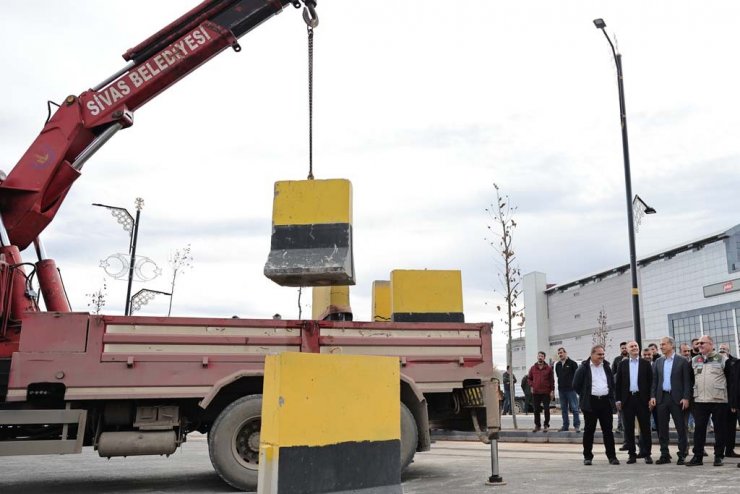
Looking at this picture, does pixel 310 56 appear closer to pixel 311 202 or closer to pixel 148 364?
pixel 311 202

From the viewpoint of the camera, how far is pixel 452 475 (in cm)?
917

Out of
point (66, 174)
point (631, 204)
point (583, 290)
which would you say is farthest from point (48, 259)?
point (583, 290)

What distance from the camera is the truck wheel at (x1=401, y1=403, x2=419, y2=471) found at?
833cm

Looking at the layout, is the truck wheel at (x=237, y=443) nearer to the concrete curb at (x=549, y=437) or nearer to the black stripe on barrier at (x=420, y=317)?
the black stripe on barrier at (x=420, y=317)

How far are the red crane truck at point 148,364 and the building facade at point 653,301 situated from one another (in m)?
23.2

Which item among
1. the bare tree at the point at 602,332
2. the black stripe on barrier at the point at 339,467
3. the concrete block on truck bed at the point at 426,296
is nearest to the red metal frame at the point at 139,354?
the concrete block on truck bed at the point at 426,296

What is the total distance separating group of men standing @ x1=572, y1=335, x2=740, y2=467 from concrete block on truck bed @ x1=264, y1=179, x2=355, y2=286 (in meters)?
4.73

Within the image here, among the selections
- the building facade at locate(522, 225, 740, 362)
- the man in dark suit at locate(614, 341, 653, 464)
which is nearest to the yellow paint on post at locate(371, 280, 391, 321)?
the man in dark suit at locate(614, 341, 653, 464)

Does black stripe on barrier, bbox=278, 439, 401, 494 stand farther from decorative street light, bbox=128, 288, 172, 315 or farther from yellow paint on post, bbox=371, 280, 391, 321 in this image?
decorative street light, bbox=128, 288, 172, 315

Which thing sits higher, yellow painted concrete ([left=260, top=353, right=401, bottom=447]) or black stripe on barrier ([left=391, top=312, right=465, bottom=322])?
black stripe on barrier ([left=391, top=312, right=465, bottom=322])

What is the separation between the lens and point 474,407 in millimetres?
8812

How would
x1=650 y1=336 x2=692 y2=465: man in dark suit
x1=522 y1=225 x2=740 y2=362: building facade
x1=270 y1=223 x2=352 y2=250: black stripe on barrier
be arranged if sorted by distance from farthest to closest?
x1=522 y1=225 x2=740 y2=362: building facade < x1=650 y1=336 x2=692 y2=465: man in dark suit < x1=270 y1=223 x2=352 y2=250: black stripe on barrier

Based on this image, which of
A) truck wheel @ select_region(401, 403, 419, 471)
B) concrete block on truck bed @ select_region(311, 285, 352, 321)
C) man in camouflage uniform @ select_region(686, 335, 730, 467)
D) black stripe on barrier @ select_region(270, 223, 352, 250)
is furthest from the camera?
man in camouflage uniform @ select_region(686, 335, 730, 467)

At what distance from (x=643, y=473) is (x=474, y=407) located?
2.35m
